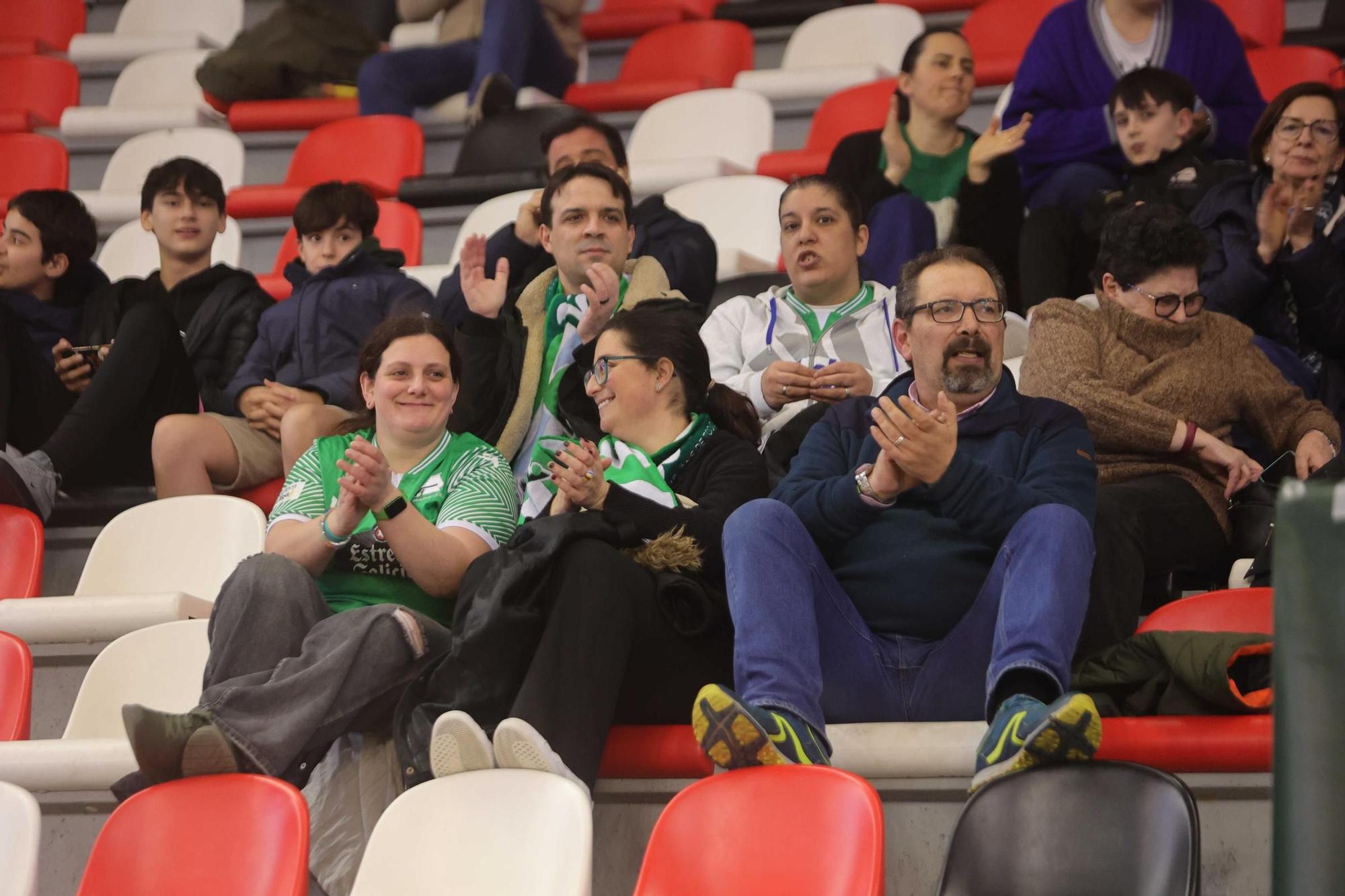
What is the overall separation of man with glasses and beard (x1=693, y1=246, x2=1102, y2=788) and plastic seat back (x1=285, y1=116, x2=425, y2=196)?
253cm

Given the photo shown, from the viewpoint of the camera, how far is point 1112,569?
2.24 m

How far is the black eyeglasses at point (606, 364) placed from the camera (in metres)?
2.51

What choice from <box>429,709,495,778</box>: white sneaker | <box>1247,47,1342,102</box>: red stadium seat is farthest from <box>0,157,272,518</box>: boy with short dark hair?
<box>1247,47,1342,102</box>: red stadium seat

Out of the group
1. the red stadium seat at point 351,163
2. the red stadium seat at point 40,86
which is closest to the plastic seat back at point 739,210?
the red stadium seat at point 351,163

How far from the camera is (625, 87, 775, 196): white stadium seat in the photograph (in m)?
4.44

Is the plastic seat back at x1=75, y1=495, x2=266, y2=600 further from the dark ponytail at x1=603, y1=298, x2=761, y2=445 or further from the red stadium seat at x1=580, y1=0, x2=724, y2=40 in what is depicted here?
the red stadium seat at x1=580, y1=0, x2=724, y2=40

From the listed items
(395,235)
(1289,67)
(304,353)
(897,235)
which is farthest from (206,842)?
(1289,67)

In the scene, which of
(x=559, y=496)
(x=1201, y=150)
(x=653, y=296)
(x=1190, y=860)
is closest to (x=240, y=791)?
(x=559, y=496)

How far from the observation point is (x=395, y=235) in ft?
14.0

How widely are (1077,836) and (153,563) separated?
183 centimetres

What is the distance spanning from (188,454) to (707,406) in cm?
109

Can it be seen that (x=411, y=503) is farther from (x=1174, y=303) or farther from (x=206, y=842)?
(x=1174, y=303)

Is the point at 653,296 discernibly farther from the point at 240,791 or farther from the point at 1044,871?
the point at 1044,871

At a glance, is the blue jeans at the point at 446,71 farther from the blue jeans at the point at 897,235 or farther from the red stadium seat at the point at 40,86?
the blue jeans at the point at 897,235
